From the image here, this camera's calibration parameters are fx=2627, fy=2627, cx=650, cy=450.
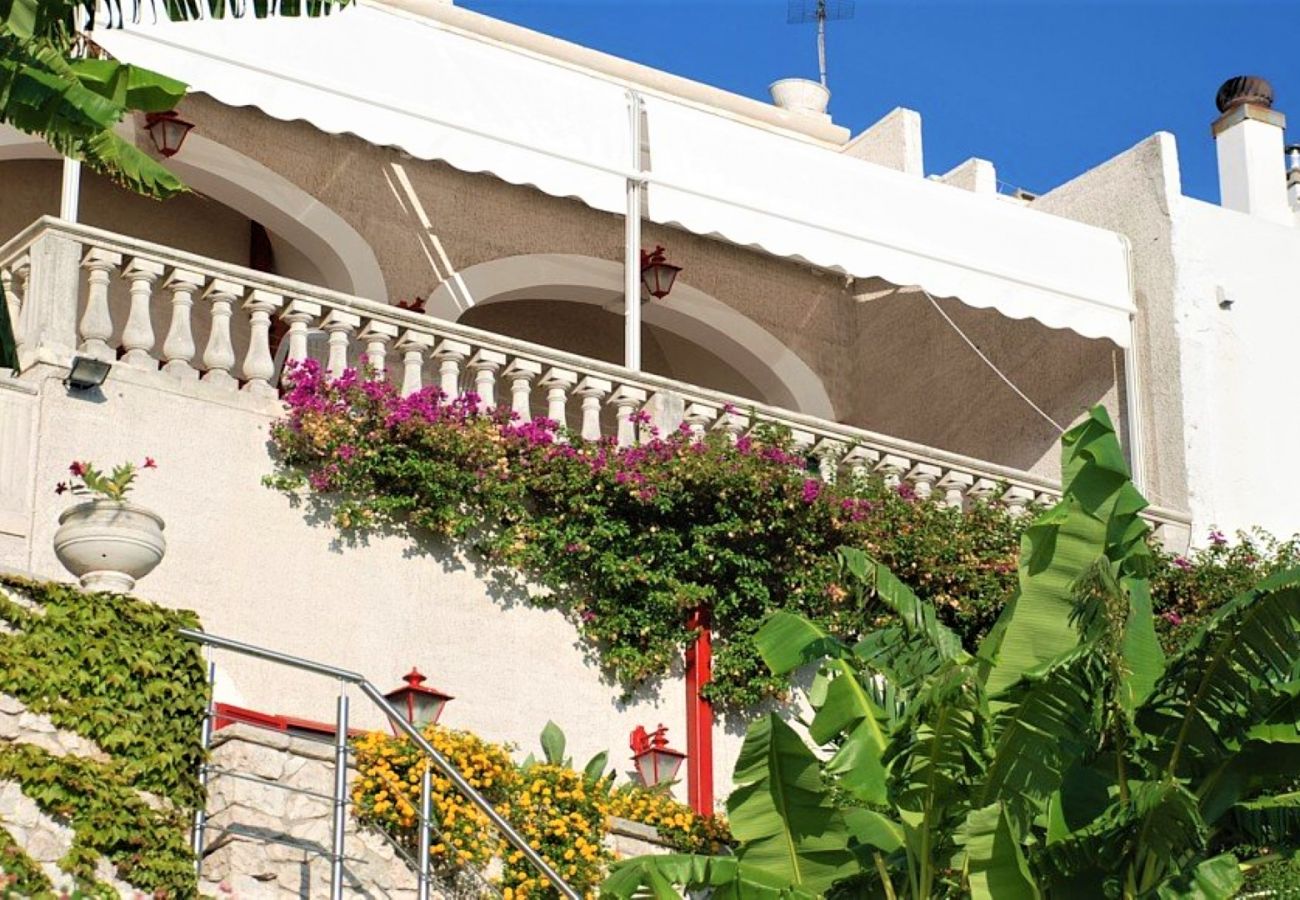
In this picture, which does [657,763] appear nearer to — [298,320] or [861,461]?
[861,461]

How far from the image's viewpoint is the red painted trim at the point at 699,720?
632 inches

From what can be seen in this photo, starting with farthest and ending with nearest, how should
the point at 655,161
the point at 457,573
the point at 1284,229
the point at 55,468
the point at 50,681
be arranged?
the point at 1284,229 → the point at 655,161 → the point at 457,573 → the point at 55,468 → the point at 50,681

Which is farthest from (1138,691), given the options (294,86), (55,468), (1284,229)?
(1284,229)

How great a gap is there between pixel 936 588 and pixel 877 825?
5.19 meters

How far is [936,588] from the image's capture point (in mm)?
17547

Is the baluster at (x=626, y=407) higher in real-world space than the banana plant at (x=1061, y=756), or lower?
higher

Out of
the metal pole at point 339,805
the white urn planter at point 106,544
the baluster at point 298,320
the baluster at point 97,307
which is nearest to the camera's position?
the metal pole at point 339,805

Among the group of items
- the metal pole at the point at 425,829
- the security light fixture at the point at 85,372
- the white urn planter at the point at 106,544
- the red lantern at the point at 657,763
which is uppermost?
Result: the security light fixture at the point at 85,372

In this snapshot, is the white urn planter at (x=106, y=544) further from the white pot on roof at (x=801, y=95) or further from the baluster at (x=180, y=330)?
the white pot on roof at (x=801, y=95)

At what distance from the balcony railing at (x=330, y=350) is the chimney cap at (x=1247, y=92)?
449cm

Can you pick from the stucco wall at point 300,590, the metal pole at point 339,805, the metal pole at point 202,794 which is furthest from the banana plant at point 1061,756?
the stucco wall at point 300,590

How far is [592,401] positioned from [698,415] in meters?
0.79

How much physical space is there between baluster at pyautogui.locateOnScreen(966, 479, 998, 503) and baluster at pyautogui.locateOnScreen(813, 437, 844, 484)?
1.09m

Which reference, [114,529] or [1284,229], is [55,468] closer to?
[114,529]
